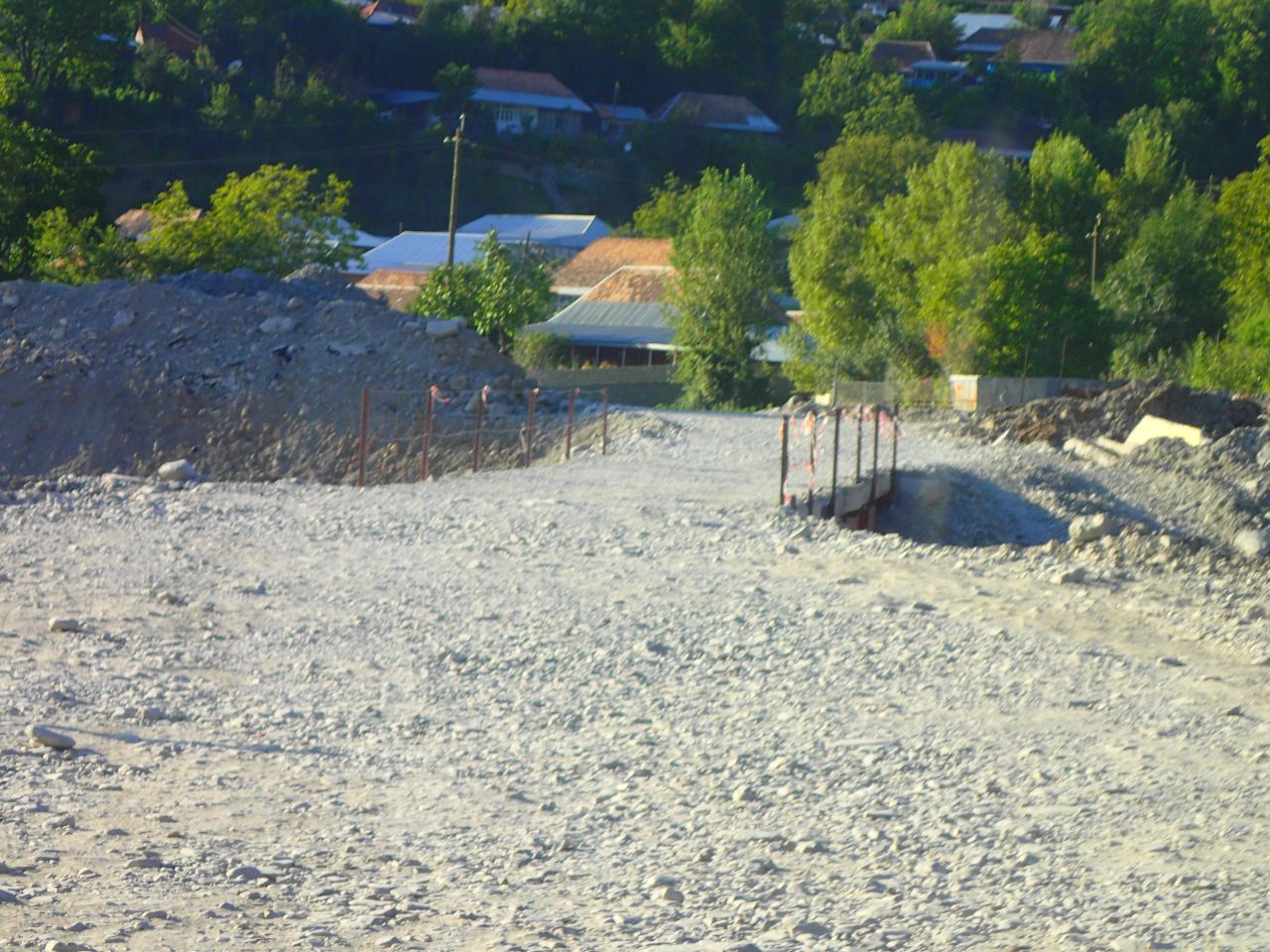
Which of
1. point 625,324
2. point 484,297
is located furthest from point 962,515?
point 625,324

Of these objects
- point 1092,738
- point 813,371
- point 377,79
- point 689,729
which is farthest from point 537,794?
point 377,79

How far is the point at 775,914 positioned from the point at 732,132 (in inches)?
3857

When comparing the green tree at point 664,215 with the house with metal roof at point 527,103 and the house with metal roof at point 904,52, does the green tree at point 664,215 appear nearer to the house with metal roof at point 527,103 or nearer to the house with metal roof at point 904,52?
the house with metal roof at point 527,103

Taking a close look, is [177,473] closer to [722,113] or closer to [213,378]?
[213,378]

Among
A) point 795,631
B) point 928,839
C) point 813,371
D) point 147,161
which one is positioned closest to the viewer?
point 928,839

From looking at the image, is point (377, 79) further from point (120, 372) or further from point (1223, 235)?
point (120, 372)

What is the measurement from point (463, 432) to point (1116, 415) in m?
15.0

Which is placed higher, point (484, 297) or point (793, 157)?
point (793, 157)

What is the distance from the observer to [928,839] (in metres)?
7.58

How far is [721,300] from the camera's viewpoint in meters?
51.1

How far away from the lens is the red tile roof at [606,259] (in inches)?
2830

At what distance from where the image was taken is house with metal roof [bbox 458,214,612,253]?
80.5 metres

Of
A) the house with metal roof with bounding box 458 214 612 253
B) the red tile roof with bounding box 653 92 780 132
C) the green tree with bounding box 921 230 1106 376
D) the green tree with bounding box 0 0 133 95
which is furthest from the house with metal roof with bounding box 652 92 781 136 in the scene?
the green tree with bounding box 921 230 1106 376

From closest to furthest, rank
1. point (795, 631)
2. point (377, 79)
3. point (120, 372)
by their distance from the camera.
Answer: point (795, 631) → point (120, 372) → point (377, 79)
